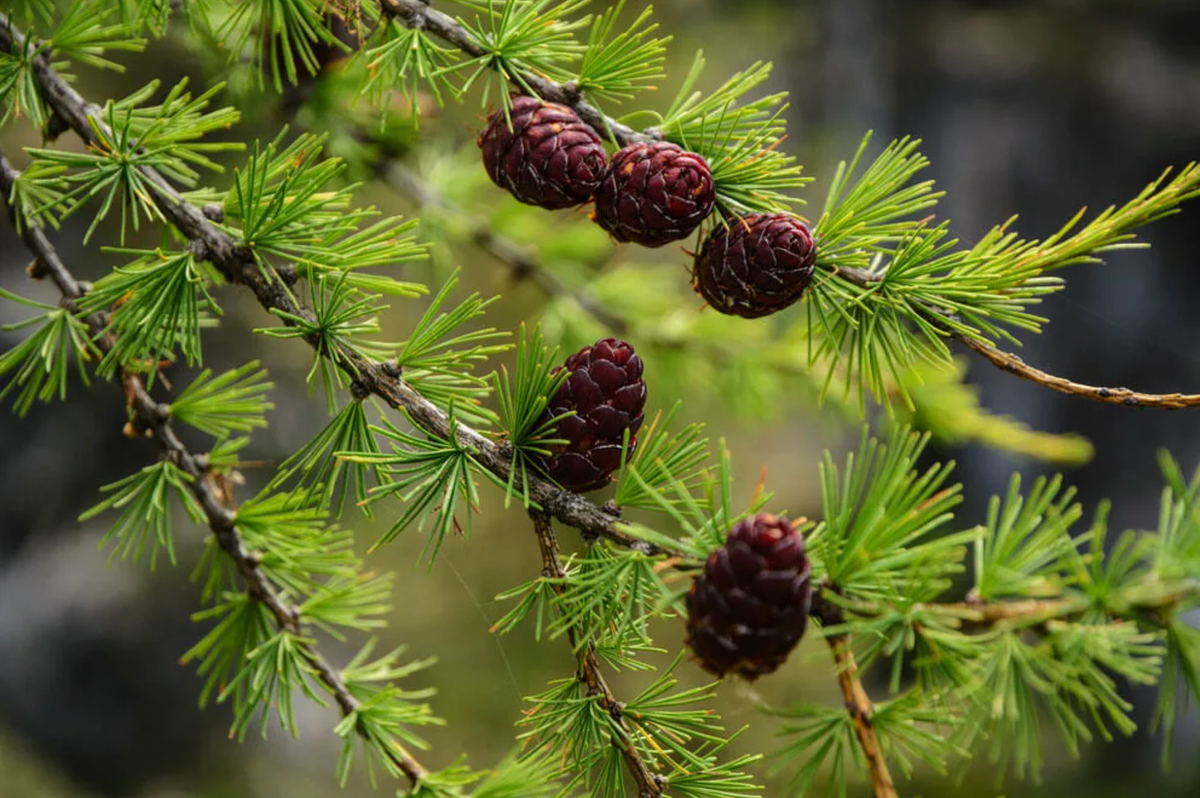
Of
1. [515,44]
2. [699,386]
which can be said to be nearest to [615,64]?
[515,44]

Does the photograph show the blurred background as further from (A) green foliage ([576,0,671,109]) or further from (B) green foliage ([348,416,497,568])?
(A) green foliage ([576,0,671,109])

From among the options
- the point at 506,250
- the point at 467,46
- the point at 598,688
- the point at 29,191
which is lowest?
the point at 598,688

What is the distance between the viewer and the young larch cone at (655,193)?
36 centimetres

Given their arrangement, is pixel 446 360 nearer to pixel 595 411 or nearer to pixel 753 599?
pixel 595 411

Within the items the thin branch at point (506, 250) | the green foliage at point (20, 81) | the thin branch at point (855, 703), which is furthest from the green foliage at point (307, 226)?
the thin branch at point (506, 250)

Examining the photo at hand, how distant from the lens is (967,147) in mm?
2379

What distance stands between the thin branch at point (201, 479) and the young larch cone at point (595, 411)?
0.63 ft

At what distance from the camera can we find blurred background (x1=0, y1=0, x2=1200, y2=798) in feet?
3.93

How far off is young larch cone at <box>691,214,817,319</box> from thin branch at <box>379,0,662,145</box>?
71 millimetres

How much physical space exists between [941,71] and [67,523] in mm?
2367

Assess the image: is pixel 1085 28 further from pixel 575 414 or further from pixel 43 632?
pixel 43 632

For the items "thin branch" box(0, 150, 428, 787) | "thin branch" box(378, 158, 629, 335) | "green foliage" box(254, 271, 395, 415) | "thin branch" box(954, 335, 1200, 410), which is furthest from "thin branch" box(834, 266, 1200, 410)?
"thin branch" box(378, 158, 629, 335)

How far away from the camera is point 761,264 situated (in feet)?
1.20

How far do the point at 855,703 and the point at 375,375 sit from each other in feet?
0.77
